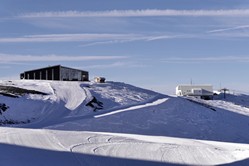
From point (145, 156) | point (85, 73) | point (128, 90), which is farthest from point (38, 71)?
point (145, 156)

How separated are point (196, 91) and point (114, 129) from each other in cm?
4946

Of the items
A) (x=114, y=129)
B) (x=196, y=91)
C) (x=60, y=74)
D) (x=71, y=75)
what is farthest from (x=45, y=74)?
(x=196, y=91)

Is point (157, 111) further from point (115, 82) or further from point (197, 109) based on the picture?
point (115, 82)

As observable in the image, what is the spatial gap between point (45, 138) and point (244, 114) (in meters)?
20.8

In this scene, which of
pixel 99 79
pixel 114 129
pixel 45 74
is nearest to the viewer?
pixel 114 129

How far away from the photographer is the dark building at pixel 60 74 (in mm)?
48156

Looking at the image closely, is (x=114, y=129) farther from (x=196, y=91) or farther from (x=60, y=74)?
(x=196, y=91)

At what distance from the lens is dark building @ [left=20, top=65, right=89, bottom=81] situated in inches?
1896

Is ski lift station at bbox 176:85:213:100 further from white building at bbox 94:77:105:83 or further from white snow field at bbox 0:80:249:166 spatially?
white snow field at bbox 0:80:249:166

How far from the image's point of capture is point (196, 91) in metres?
71.4

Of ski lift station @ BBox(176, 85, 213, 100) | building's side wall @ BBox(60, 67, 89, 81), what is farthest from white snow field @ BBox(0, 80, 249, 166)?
ski lift station @ BBox(176, 85, 213, 100)

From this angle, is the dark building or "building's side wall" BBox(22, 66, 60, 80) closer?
the dark building

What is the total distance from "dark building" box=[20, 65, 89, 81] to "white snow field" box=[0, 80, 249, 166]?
11701 mm

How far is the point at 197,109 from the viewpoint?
31062mm
